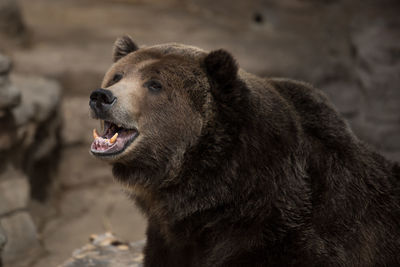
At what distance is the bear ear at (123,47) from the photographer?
433 cm

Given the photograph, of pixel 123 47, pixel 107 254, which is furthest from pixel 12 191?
pixel 123 47

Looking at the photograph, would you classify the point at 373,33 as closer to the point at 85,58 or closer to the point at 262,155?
the point at 85,58

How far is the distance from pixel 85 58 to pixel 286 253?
6.58 m

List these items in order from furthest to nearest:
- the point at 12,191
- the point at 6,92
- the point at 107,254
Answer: the point at 12,191
the point at 6,92
the point at 107,254

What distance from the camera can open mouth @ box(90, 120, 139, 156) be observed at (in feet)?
12.6

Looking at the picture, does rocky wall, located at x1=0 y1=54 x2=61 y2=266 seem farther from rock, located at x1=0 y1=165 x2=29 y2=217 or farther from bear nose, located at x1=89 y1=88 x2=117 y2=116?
bear nose, located at x1=89 y1=88 x2=117 y2=116

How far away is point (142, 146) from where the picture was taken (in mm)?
3912

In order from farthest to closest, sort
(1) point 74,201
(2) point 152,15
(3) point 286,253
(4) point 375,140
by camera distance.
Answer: (2) point 152,15, (4) point 375,140, (1) point 74,201, (3) point 286,253

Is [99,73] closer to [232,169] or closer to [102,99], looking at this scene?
[102,99]

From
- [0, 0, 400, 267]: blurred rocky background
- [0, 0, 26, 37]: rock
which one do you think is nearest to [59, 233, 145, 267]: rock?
[0, 0, 400, 267]: blurred rocky background

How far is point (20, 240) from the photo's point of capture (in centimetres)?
704

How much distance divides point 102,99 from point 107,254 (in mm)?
2054

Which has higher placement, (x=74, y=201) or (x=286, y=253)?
(x=74, y=201)

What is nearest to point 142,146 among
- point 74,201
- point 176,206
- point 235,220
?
point 176,206
